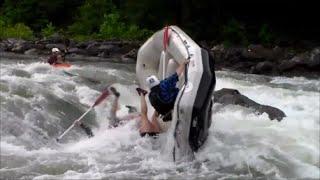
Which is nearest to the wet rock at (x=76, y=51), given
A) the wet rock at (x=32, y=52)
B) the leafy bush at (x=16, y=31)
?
the wet rock at (x=32, y=52)

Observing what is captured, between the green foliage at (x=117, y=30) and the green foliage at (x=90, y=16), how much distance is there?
26.6 inches

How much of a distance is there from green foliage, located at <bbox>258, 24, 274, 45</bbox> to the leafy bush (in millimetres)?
8863

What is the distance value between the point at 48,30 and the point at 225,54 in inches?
379

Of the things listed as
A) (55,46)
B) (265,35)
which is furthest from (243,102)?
(55,46)

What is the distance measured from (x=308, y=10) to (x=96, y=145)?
16169mm

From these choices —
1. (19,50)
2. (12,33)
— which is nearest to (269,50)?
(19,50)

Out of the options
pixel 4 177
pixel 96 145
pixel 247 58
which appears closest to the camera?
pixel 4 177

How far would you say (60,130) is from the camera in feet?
30.9

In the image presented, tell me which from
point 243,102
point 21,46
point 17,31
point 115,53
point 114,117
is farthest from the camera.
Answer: point 17,31

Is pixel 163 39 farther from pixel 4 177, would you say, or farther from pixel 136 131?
pixel 4 177

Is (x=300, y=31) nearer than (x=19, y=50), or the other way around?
(x=19, y=50)

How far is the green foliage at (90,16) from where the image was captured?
25844mm

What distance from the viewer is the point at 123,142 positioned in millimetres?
8781

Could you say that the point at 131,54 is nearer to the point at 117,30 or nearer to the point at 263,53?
the point at 263,53
